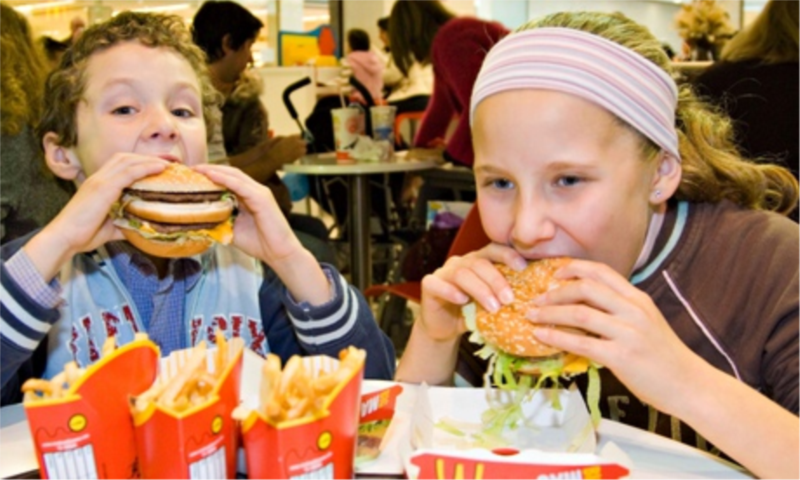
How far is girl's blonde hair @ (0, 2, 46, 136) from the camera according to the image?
9.25 feet

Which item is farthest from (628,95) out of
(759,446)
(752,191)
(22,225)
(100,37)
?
(22,225)

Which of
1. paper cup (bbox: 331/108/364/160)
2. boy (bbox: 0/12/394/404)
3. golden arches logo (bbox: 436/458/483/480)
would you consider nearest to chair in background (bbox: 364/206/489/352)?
boy (bbox: 0/12/394/404)

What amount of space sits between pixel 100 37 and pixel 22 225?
1.41 metres

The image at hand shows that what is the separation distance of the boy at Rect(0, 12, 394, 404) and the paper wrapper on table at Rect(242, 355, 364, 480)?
2.11ft

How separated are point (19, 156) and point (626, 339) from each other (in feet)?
8.04

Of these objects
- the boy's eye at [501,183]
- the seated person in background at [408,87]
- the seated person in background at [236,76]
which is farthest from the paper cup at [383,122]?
the boy's eye at [501,183]

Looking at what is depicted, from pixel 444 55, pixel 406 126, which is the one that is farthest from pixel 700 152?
pixel 406 126

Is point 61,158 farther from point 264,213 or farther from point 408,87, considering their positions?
point 408,87

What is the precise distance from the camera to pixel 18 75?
2906 mm

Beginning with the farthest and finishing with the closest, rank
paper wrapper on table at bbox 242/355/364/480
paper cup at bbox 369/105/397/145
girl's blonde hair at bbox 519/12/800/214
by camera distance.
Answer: paper cup at bbox 369/105/397/145
girl's blonde hair at bbox 519/12/800/214
paper wrapper on table at bbox 242/355/364/480

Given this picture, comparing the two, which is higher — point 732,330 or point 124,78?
point 124,78

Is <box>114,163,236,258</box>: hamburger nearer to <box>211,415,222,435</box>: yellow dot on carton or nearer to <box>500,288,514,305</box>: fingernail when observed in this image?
<box>500,288,514,305</box>: fingernail

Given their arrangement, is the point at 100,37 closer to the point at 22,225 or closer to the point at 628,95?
the point at 628,95

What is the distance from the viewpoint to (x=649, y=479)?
104 cm
